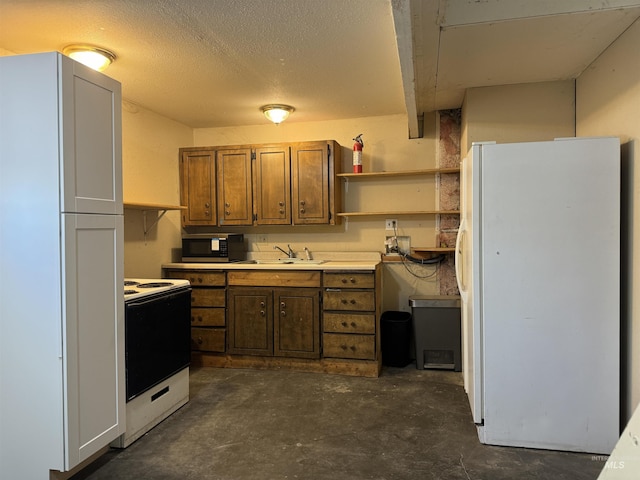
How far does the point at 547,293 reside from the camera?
2287 millimetres

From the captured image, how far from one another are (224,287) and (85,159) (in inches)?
77.1

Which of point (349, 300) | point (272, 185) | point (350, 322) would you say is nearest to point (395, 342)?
point (350, 322)

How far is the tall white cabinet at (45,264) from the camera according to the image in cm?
187

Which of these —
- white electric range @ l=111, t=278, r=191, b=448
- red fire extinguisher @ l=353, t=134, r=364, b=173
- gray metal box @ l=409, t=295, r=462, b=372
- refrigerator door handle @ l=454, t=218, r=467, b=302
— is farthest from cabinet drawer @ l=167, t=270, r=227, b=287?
refrigerator door handle @ l=454, t=218, r=467, b=302

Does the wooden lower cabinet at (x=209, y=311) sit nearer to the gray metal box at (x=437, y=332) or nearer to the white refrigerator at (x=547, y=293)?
the gray metal box at (x=437, y=332)

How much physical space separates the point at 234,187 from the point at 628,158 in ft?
10.3

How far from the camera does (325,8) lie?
210 centimetres

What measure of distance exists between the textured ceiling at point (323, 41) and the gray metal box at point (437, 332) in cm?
163

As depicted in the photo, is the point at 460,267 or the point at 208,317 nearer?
the point at 460,267

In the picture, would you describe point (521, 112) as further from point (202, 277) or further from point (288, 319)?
point (202, 277)

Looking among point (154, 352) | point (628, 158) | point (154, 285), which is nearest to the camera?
point (628, 158)

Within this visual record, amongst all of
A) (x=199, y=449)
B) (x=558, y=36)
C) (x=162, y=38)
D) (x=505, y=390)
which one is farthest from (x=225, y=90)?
(x=505, y=390)

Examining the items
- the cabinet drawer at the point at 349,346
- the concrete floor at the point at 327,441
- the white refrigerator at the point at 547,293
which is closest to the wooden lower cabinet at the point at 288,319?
the cabinet drawer at the point at 349,346

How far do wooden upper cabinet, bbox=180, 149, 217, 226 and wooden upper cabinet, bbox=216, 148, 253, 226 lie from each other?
86 mm
